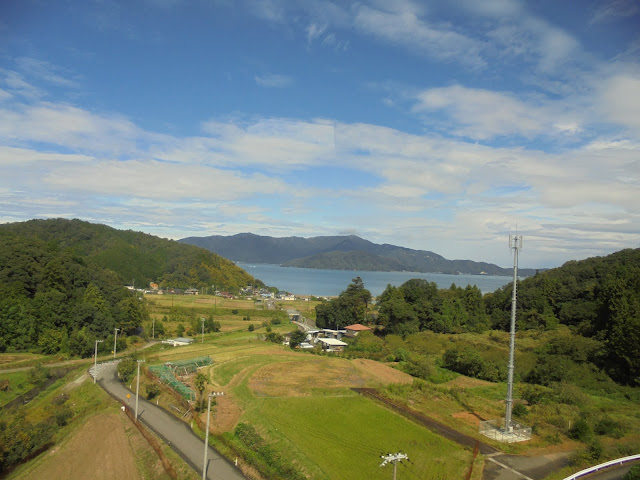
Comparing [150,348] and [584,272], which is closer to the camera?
[150,348]

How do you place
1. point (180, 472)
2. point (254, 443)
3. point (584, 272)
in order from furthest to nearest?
point (584, 272)
point (254, 443)
point (180, 472)

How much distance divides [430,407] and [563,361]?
44.2ft

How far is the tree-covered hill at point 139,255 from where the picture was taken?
326 ft

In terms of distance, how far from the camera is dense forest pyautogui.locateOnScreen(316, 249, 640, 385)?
98.8ft

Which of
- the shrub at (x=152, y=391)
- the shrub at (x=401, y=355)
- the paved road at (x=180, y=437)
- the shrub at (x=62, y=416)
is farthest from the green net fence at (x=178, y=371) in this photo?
the shrub at (x=401, y=355)

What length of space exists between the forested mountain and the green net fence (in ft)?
65.9

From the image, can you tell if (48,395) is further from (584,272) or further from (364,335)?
(584,272)

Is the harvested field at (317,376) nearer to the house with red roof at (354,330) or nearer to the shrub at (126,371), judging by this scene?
the shrub at (126,371)

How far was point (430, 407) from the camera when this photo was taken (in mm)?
23594

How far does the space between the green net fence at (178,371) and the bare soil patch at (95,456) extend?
351cm

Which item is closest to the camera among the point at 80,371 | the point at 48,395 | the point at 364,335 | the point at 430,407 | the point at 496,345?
the point at 430,407

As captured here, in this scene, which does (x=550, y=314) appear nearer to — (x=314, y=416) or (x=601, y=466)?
(x=601, y=466)

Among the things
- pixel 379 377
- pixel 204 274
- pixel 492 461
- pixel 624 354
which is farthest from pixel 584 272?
pixel 204 274

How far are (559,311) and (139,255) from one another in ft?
303
